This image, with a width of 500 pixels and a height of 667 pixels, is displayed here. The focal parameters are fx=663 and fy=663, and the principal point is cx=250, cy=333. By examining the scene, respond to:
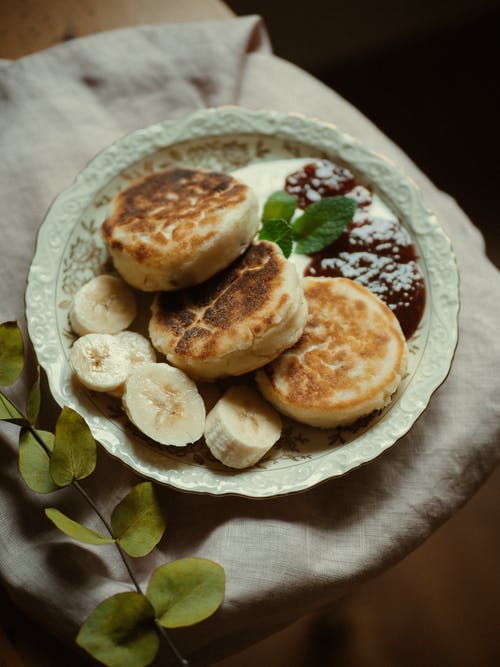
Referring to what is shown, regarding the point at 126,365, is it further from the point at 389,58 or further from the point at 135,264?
the point at 389,58

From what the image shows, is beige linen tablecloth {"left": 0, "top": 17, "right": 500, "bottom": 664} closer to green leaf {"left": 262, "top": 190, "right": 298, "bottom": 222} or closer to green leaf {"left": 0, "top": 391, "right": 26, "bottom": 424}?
green leaf {"left": 0, "top": 391, "right": 26, "bottom": 424}

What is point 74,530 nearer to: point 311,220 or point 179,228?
point 179,228

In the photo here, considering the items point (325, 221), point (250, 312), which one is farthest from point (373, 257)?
point (250, 312)

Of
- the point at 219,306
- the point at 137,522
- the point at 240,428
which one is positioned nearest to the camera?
the point at 137,522

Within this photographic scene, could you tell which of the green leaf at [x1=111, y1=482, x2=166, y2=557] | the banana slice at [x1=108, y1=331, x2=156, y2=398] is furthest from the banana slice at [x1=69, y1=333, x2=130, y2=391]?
the green leaf at [x1=111, y1=482, x2=166, y2=557]

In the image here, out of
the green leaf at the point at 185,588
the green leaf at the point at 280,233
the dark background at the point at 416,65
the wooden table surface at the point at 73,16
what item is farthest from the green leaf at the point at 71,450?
the dark background at the point at 416,65

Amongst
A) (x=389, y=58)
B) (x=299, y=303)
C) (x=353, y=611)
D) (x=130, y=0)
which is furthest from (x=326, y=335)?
(x=389, y=58)
